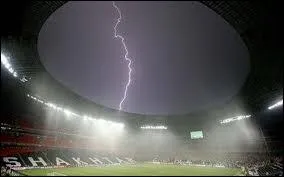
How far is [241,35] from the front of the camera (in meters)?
24.8

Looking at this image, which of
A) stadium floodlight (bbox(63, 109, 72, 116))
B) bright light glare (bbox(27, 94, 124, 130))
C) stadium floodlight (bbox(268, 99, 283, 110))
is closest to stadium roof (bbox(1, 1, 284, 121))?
stadium floodlight (bbox(268, 99, 283, 110))

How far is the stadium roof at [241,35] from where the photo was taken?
68.7 ft

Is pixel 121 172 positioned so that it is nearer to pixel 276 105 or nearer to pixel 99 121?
pixel 276 105

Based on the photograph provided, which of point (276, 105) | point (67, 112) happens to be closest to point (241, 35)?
point (276, 105)

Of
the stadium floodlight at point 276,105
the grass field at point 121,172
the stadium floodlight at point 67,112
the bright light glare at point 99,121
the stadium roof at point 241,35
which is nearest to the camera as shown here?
the stadium roof at point 241,35

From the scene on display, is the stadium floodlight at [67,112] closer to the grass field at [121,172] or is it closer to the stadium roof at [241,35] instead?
the stadium roof at [241,35]

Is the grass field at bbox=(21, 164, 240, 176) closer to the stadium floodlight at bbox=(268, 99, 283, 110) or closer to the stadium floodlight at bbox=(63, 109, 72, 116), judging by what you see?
the stadium floodlight at bbox=(268, 99, 283, 110)

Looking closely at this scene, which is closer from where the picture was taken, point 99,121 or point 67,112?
point 67,112

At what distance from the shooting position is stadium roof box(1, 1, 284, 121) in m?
20.9

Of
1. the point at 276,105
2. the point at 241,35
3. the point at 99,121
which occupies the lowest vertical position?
the point at 276,105

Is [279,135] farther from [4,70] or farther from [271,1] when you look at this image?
[4,70]

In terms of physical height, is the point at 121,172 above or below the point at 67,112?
below

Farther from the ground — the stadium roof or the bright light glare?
the stadium roof

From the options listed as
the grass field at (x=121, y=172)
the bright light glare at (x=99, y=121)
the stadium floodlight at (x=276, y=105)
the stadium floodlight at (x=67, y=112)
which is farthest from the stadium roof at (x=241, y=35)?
the grass field at (x=121, y=172)
